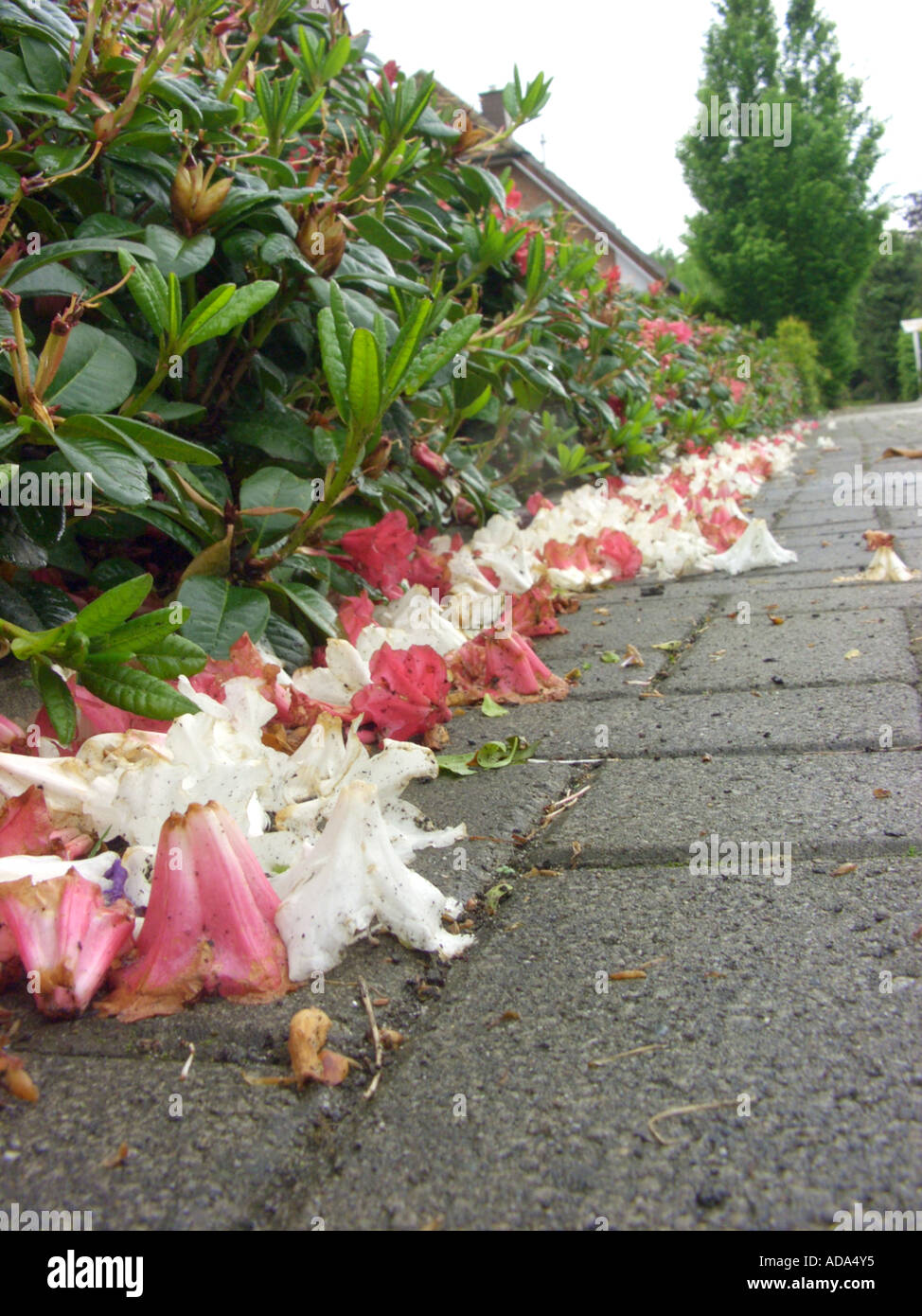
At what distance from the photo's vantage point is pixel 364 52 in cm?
284

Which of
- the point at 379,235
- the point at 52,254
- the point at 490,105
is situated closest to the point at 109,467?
the point at 52,254

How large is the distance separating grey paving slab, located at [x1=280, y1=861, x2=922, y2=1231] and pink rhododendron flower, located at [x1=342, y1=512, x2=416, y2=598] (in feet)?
3.48

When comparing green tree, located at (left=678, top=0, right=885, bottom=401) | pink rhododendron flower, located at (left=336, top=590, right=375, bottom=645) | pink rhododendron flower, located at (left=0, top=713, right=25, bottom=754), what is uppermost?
green tree, located at (left=678, top=0, right=885, bottom=401)

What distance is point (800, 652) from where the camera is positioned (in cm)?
206

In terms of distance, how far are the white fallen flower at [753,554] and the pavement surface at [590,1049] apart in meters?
1.67

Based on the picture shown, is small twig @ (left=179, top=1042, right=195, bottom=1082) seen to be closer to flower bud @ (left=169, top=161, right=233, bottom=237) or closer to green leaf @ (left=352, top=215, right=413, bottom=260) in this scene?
flower bud @ (left=169, top=161, right=233, bottom=237)

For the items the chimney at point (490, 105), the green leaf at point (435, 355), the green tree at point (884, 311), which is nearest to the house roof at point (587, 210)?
the chimney at point (490, 105)

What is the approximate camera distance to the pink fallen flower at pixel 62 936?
0.92m

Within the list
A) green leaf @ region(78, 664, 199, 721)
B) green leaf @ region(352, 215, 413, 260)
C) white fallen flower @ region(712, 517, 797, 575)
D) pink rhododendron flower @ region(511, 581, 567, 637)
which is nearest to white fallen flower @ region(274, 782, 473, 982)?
green leaf @ region(78, 664, 199, 721)

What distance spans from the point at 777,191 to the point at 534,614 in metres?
22.9

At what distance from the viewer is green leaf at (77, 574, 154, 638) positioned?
1.08 metres

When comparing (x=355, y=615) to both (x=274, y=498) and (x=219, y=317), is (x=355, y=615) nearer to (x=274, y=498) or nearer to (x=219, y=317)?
(x=274, y=498)

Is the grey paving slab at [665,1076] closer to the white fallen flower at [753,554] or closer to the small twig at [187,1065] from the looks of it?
the small twig at [187,1065]

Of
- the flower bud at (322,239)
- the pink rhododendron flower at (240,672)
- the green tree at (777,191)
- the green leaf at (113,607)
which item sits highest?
the green tree at (777,191)
